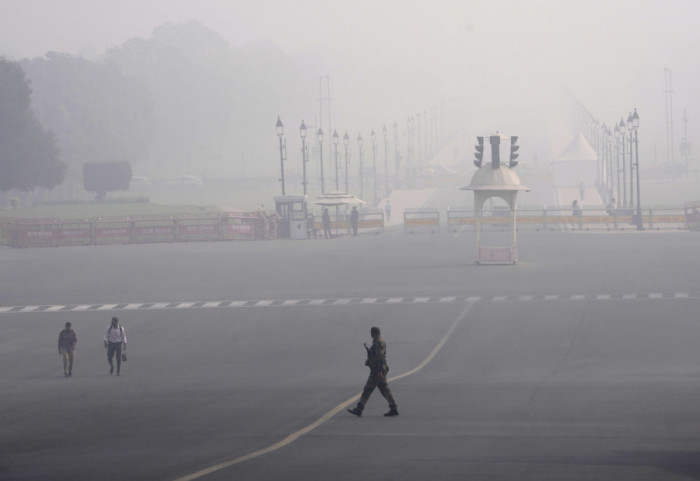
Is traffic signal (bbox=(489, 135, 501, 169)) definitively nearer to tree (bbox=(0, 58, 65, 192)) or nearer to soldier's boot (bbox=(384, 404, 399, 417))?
soldier's boot (bbox=(384, 404, 399, 417))

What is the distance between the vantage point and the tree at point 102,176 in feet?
327

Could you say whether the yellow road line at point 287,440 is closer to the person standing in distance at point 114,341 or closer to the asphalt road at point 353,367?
the asphalt road at point 353,367

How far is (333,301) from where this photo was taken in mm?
32406

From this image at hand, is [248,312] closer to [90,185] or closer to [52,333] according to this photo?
[52,333]

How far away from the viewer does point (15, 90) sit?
8569cm

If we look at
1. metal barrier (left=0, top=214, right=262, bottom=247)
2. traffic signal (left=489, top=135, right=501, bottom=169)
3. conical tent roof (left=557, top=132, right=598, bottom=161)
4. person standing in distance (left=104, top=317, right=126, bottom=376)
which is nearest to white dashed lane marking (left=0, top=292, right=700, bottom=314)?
traffic signal (left=489, top=135, right=501, bottom=169)

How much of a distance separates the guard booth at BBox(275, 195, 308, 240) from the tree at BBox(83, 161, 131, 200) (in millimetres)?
41658

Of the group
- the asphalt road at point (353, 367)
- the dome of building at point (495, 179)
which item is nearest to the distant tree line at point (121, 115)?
the asphalt road at point (353, 367)

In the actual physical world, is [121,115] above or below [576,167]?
above

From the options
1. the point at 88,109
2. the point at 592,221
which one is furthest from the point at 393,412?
the point at 88,109

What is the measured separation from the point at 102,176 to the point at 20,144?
1586 centimetres

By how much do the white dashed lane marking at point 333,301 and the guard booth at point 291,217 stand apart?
27.1 meters

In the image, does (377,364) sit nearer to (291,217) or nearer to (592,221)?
(291,217)

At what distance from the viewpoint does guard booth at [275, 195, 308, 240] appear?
6016cm
